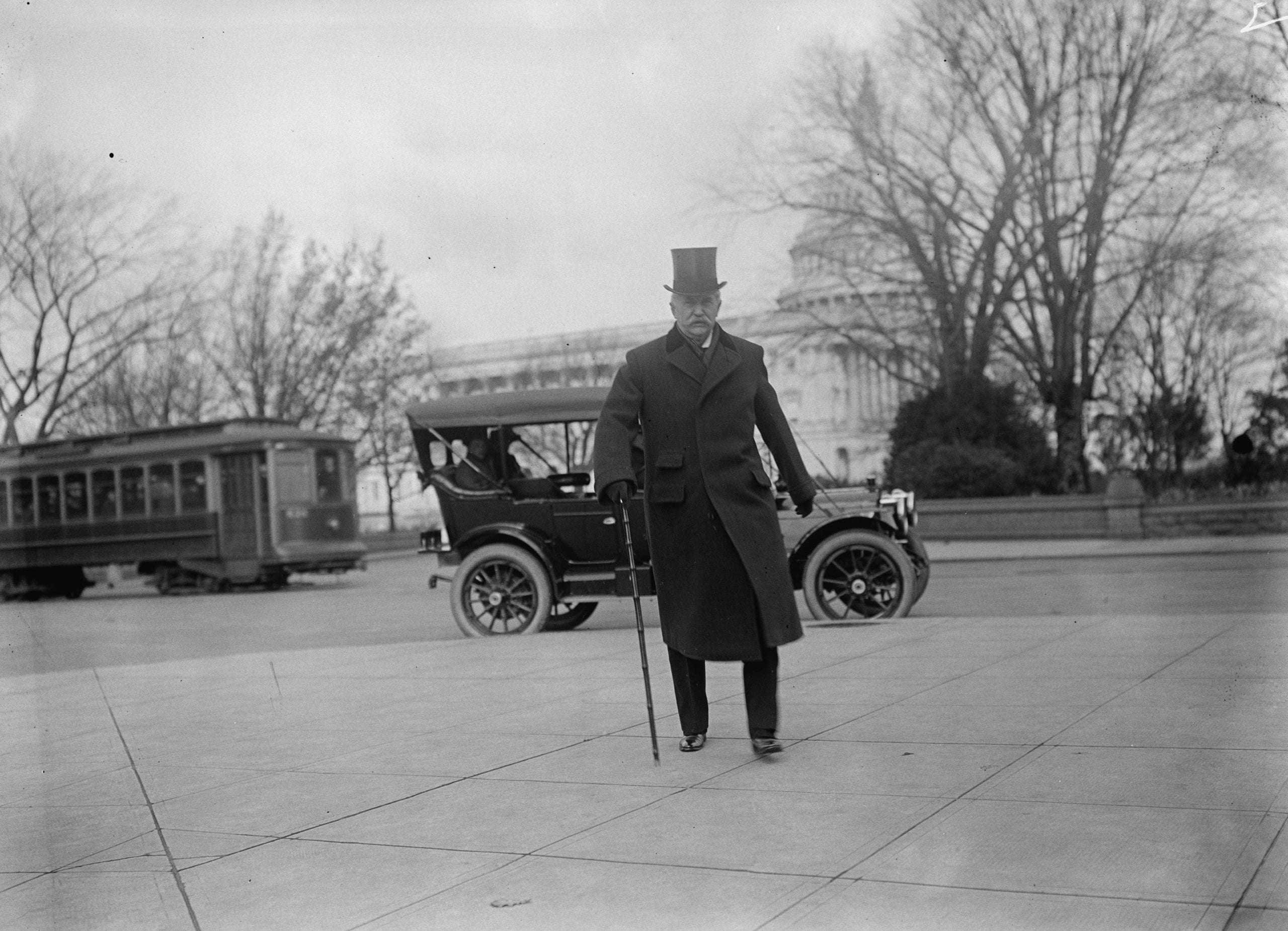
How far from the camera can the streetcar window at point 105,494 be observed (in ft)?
92.4

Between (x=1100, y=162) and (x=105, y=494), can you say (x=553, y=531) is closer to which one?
(x=1100, y=162)

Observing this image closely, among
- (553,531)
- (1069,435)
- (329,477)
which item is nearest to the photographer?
(553,531)

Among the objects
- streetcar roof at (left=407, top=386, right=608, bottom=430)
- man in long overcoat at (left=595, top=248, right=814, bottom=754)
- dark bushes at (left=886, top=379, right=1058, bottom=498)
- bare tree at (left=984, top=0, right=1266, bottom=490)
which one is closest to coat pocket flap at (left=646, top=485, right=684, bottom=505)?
man in long overcoat at (left=595, top=248, right=814, bottom=754)

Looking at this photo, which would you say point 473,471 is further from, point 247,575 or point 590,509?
point 247,575

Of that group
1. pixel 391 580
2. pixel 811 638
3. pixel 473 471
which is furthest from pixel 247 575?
pixel 811 638

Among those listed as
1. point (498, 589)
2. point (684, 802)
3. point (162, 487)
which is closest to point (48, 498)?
point (162, 487)

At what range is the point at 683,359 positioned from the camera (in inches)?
239

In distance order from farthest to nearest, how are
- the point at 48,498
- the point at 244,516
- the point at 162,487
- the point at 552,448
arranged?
the point at 48,498 < the point at 162,487 < the point at 244,516 < the point at 552,448

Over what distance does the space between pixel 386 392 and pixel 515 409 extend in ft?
55.6

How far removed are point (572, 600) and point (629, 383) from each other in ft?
24.8

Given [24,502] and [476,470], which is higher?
[24,502]

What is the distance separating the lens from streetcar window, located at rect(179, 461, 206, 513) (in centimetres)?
2761

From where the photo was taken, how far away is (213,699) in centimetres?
888

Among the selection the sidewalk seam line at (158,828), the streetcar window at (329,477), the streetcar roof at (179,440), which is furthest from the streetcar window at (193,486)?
the sidewalk seam line at (158,828)
